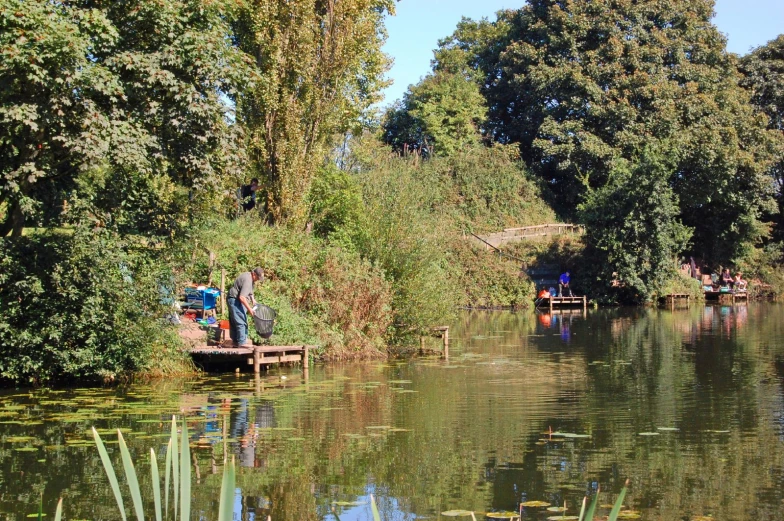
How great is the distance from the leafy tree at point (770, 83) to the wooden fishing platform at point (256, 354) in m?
43.9

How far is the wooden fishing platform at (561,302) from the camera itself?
147 feet

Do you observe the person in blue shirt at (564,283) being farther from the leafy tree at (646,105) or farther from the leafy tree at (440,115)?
the leafy tree at (440,115)

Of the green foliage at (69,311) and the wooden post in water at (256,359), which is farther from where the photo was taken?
the wooden post in water at (256,359)

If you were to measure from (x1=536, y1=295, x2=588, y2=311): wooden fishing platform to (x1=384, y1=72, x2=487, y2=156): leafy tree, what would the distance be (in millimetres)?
12637

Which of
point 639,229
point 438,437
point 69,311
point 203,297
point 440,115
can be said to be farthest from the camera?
point 440,115

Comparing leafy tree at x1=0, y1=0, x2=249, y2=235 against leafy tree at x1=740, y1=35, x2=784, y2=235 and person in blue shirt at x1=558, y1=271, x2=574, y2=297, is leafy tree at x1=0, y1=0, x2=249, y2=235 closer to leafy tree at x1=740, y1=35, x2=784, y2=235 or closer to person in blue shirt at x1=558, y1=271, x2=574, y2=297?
person in blue shirt at x1=558, y1=271, x2=574, y2=297

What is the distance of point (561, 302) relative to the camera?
4494 cm

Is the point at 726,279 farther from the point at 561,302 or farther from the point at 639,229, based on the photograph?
the point at 561,302

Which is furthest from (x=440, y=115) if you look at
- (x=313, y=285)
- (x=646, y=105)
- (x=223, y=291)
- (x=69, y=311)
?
(x=69, y=311)

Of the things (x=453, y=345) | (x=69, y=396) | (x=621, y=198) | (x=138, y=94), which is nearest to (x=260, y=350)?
(x=69, y=396)

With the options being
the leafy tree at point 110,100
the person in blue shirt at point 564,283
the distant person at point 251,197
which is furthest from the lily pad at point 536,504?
the person in blue shirt at point 564,283

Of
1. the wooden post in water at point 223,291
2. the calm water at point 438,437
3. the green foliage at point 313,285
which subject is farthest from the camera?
the green foliage at point 313,285

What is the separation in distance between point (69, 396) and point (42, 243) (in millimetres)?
2875

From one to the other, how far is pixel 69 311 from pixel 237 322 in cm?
343
